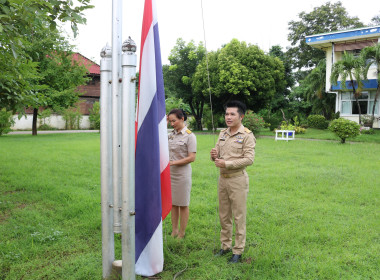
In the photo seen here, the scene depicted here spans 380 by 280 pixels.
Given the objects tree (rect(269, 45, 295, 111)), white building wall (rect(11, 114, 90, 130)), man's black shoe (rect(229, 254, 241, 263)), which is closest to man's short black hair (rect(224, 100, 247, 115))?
man's black shoe (rect(229, 254, 241, 263))

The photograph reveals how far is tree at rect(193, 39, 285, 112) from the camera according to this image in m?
21.2

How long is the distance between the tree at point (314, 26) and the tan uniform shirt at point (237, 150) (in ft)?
95.5

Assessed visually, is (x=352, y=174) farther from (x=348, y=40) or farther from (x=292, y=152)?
(x=348, y=40)

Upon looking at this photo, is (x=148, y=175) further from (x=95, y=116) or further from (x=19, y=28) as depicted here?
(x=95, y=116)

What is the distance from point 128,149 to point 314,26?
101 feet

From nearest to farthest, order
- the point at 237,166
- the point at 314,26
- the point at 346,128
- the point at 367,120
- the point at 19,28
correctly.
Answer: the point at 237,166
the point at 19,28
the point at 346,128
the point at 367,120
the point at 314,26

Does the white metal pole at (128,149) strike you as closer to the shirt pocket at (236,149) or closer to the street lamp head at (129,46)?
the street lamp head at (129,46)

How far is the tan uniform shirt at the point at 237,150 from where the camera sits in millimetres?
3262

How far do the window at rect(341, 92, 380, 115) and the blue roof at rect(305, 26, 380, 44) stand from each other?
3547mm

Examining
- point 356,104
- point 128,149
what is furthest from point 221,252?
point 356,104

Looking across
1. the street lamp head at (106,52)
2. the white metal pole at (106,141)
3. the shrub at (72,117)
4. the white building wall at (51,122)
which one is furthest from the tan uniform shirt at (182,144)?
the shrub at (72,117)

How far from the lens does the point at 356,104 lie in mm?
21266

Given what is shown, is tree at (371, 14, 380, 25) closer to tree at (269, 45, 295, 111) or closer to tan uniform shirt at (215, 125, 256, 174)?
tree at (269, 45, 295, 111)

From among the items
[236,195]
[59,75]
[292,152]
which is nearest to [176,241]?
[236,195]
